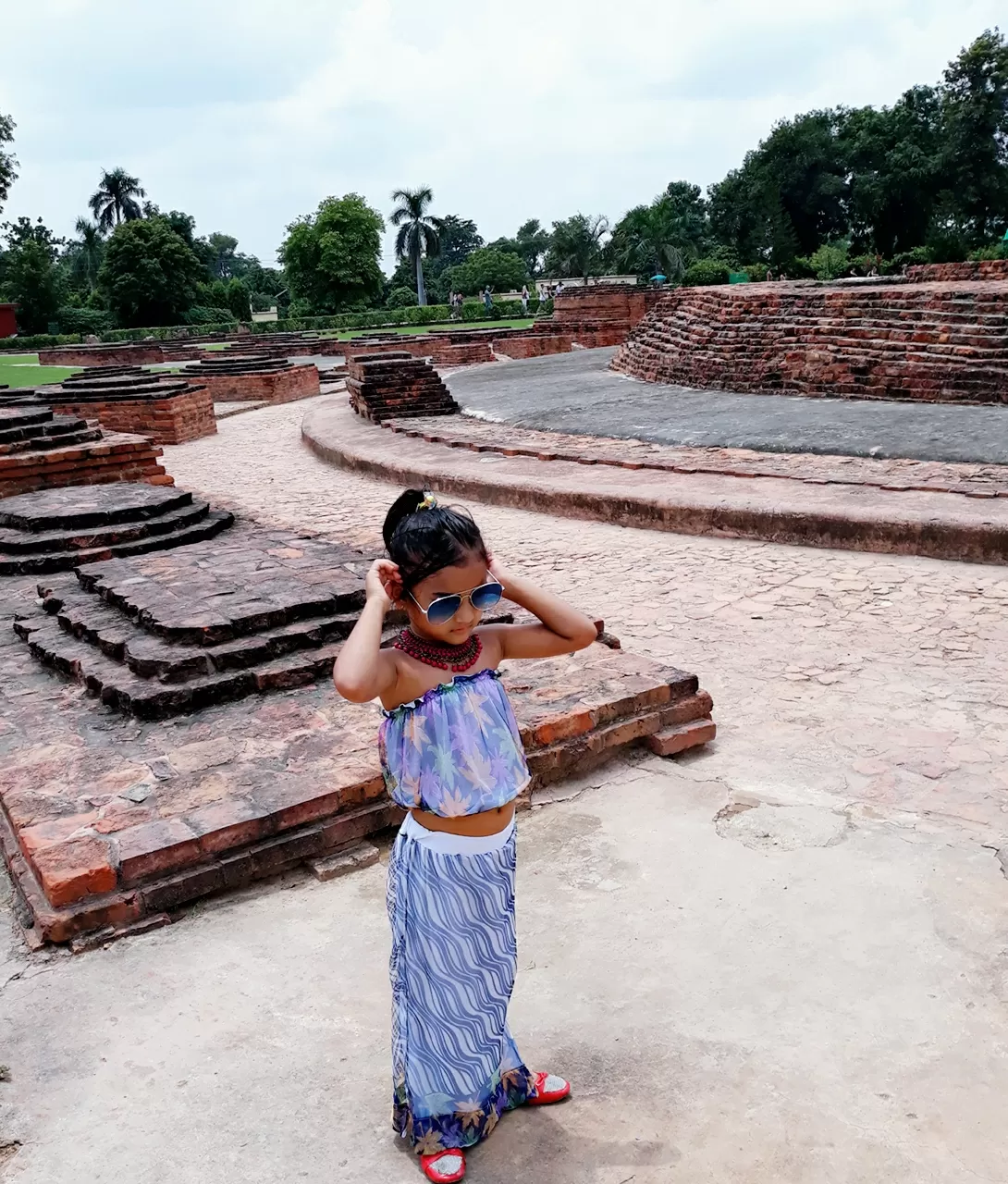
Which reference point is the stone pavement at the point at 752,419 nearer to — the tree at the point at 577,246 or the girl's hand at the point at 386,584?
the girl's hand at the point at 386,584

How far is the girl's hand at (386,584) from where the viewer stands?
1.67m

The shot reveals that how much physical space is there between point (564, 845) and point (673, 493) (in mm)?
4059

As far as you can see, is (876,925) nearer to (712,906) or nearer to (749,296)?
(712,906)

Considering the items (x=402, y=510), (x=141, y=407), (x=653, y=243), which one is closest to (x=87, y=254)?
(x=653, y=243)

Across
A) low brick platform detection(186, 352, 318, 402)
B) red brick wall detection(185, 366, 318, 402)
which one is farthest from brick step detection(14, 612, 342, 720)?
red brick wall detection(185, 366, 318, 402)

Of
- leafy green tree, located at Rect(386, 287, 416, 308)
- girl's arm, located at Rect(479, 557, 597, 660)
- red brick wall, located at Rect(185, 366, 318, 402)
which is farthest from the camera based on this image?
leafy green tree, located at Rect(386, 287, 416, 308)

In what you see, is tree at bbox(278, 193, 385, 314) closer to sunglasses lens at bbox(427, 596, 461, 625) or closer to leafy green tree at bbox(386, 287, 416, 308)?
leafy green tree at bbox(386, 287, 416, 308)

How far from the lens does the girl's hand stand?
5.49ft

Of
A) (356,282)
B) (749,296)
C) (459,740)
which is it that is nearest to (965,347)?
(749,296)

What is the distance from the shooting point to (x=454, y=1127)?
1.67m

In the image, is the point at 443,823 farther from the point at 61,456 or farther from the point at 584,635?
the point at 61,456

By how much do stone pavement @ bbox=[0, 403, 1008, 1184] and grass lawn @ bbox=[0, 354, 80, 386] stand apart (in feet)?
53.1

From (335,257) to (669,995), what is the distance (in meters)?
41.7

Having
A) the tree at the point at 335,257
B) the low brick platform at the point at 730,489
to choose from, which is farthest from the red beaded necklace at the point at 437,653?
the tree at the point at 335,257
